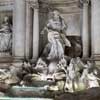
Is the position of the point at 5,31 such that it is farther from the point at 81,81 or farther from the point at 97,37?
the point at 81,81

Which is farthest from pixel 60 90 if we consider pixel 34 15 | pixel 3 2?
pixel 3 2

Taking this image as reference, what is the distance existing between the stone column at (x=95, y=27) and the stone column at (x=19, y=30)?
4.00m

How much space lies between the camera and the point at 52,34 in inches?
703

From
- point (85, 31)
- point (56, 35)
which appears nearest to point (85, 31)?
point (85, 31)

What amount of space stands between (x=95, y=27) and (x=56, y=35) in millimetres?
2170

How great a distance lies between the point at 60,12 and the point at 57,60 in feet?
11.1

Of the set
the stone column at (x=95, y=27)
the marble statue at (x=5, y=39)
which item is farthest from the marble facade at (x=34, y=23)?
the marble statue at (x=5, y=39)

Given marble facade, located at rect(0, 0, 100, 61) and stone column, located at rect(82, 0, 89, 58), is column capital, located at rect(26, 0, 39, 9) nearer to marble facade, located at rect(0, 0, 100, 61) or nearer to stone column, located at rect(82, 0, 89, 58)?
marble facade, located at rect(0, 0, 100, 61)

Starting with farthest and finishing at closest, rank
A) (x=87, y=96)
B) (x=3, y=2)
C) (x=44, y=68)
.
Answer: (x=3, y=2) < (x=44, y=68) < (x=87, y=96)

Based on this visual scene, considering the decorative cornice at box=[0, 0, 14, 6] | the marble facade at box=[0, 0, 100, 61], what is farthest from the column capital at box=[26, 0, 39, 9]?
the decorative cornice at box=[0, 0, 14, 6]

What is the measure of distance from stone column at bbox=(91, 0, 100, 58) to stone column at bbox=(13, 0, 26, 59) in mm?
4005

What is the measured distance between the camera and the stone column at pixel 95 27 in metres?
17.0

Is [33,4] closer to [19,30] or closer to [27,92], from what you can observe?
[19,30]

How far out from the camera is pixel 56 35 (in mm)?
17766
